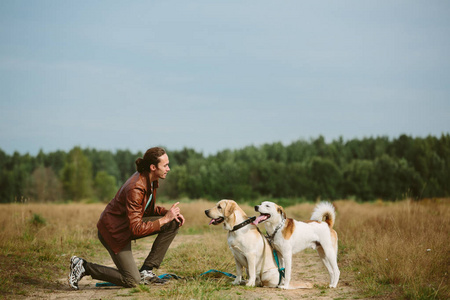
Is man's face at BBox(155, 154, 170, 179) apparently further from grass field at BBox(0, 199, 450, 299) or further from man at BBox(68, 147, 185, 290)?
grass field at BBox(0, 199, 450, 299)

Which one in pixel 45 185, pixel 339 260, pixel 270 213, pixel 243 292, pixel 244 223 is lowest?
pixel 45 185

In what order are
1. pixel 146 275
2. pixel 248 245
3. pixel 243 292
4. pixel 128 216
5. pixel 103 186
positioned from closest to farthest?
1. pixel 243 292
2. pixel 128 216
3. pixel 248 245
4. pixel 146 275
5. pixel 103 186

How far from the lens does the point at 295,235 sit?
643 centimetres

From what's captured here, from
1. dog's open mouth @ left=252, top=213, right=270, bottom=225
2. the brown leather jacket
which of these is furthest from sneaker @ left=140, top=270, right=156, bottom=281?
dog's open mouth @ left=252, top=213, right=270, bottom=225

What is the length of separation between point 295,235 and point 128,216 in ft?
8.18

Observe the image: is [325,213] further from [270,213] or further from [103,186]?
[103,186]

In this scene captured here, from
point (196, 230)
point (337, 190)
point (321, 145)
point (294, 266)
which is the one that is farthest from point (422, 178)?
point (294, 266)

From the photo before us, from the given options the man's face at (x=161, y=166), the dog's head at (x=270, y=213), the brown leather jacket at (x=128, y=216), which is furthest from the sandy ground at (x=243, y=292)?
the man's face at (x=161, y=166)

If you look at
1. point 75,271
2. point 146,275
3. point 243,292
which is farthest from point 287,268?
point 75,271

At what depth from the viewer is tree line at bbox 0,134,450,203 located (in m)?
47.3

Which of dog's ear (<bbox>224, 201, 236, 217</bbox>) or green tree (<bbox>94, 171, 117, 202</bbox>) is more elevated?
dog's ear (<bbox>224, 201, 236, 217</bbox>)

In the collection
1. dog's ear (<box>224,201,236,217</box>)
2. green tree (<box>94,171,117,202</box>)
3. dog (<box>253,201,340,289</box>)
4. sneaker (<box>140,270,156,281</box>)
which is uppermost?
dog's ear (<box>224,201,236,217</box>)

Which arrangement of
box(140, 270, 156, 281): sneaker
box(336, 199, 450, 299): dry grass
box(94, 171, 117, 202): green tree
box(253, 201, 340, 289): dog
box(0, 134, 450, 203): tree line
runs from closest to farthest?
box(336, 199, 450, 299): dry grass < box(253, 201, 340, 289): dog < box(140, 270, 156, 281): sneaker < box(0, 134, 450, 203): tree line < box(94, 171, 117, 202): green tree

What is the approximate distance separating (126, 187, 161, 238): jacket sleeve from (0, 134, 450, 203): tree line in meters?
40.7
